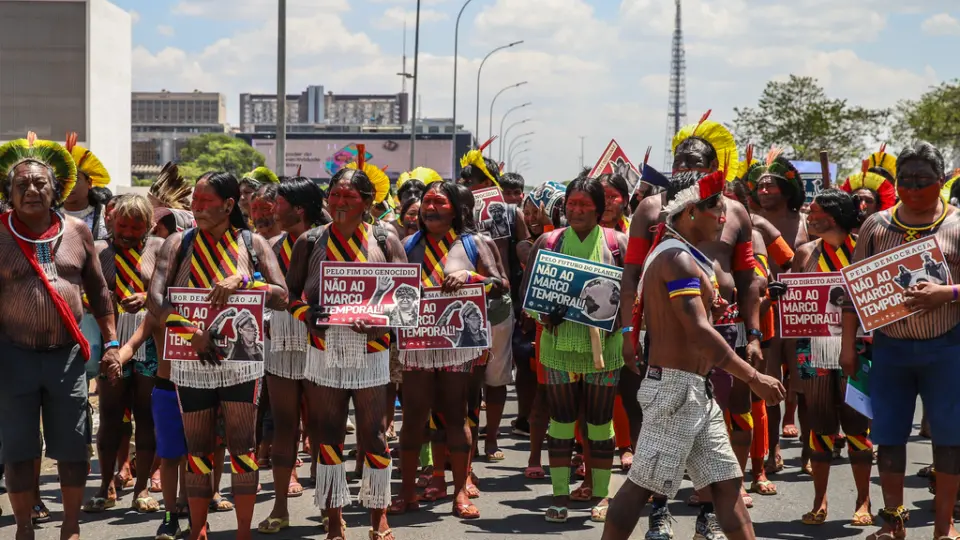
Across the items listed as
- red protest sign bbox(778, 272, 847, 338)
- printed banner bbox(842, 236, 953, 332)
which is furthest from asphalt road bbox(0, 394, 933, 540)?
printed banner bbox(842, 236, 953, 332)

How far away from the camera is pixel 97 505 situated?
7879mm

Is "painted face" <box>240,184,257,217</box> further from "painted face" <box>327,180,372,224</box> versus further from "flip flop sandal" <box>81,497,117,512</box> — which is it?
"painted face" <box>327,180,372,224</box>

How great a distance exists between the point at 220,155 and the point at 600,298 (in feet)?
415

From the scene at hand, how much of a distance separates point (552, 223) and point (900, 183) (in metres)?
4.10

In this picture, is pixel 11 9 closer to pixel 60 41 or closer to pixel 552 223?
pixel 60 41

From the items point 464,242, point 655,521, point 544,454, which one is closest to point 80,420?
point 464,242

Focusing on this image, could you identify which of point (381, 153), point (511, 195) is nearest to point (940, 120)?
point (511, 195)

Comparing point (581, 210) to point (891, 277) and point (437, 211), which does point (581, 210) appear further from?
point (891, 277)

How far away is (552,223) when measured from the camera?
1048 centimetres

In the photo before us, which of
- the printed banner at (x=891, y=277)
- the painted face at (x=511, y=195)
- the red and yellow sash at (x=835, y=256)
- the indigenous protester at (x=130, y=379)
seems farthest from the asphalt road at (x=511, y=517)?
the painted face at (x=511, y=195)

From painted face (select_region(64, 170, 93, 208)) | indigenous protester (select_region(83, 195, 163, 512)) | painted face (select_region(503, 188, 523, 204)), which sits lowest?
indigenous protester (select_region(83, 195, 163, 512))

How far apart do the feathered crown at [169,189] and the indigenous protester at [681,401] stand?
4048 mm

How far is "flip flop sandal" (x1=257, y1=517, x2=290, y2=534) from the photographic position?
7.30 meters

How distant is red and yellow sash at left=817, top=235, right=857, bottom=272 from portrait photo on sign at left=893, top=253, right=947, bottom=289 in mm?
1309
